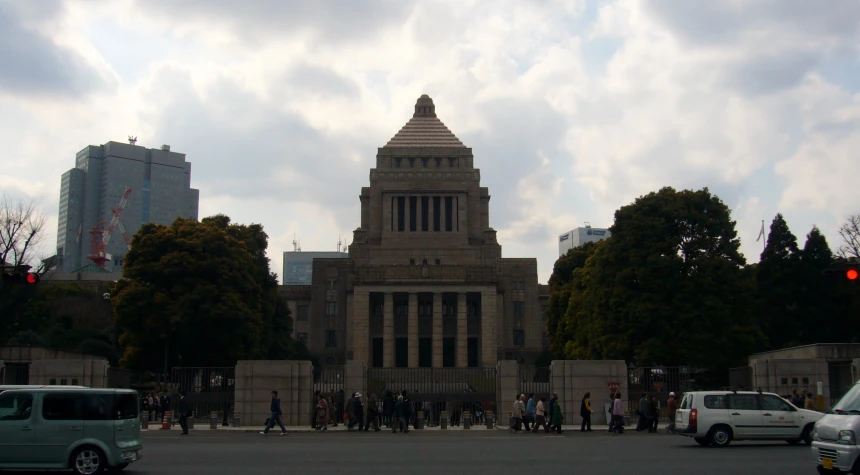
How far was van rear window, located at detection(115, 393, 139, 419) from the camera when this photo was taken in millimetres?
19547

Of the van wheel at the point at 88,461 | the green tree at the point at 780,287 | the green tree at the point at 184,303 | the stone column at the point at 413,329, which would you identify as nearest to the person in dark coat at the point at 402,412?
the van wheel at the point at 88,461

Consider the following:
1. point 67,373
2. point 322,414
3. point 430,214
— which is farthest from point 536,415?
point 430,214

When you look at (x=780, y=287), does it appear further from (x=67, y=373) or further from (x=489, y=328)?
(x=67, y=373)

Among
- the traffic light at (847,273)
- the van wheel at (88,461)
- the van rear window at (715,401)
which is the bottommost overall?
the van wheel at (88,461)

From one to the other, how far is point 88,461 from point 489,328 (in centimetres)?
6556

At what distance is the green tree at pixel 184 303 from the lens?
53.6m

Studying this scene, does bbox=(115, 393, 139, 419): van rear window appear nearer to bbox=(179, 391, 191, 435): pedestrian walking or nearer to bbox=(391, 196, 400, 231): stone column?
bbox=(179, 391, 191, 435): pedestrian walking

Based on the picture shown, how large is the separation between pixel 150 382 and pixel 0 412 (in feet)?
137

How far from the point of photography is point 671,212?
53375mm

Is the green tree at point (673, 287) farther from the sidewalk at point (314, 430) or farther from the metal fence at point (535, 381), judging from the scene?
the sidewalk at point (314, 430)

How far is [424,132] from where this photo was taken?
111188mm

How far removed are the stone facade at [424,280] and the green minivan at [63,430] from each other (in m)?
50.6

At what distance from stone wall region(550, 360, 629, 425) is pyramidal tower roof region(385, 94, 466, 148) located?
7145 centimetres

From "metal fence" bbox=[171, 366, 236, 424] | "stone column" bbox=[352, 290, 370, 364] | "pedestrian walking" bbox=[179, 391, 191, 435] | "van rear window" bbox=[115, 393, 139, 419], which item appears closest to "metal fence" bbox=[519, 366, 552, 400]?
"metal fence" bbox=[171, 366, 236, 424]
